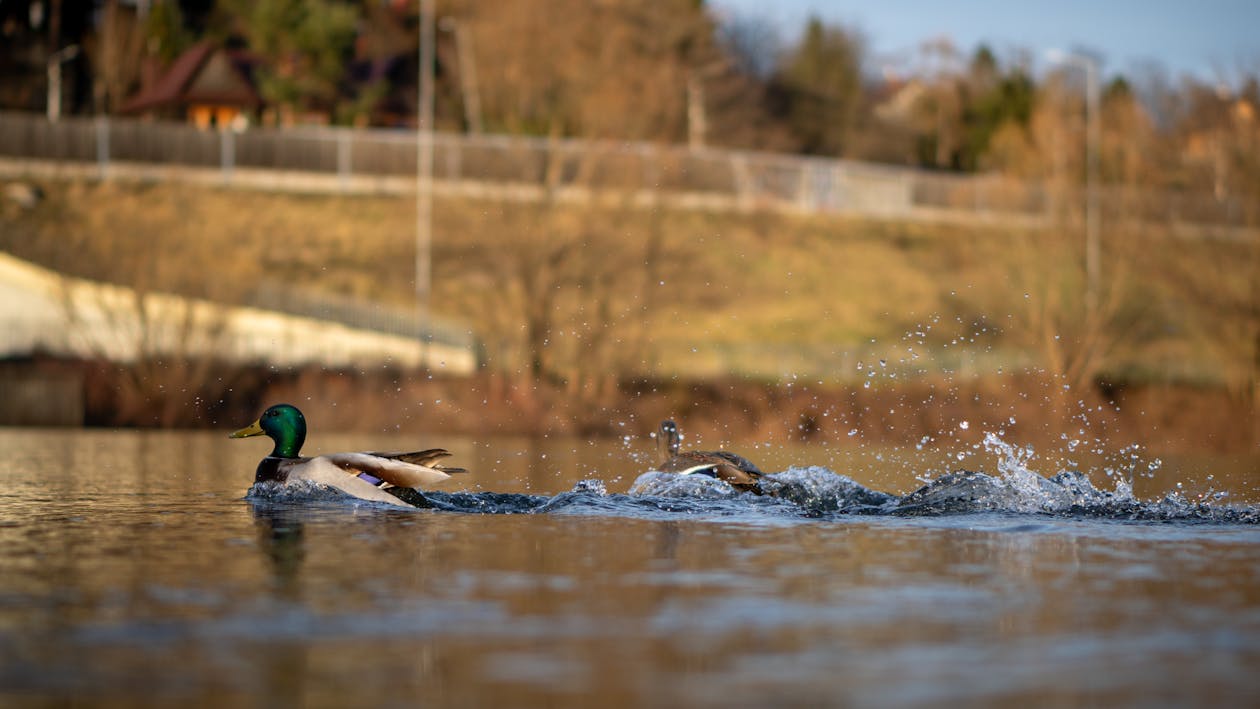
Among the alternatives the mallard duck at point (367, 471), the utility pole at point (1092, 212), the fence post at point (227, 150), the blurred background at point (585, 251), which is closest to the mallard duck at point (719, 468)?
the mallard duck at point (367, 471)

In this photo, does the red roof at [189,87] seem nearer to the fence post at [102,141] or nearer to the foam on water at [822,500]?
the fence post at [102,141]

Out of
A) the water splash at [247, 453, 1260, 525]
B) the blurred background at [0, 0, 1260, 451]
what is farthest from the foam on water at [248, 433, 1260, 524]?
the blurred background at [0, 0, 1260, 451]

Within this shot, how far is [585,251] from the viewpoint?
138ft

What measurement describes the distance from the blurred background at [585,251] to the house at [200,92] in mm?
205

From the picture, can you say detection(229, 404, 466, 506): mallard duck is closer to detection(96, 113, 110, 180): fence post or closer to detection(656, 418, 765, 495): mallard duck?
detection(656, 418, 765, 495): mallard duck

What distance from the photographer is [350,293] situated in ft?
179

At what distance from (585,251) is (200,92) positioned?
44.1 meters

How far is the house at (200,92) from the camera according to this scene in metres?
80.8

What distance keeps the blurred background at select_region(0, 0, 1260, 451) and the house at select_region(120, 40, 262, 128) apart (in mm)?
205

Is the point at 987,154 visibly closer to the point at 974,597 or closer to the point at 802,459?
the point at 802,459

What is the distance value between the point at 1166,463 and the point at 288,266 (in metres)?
35.6

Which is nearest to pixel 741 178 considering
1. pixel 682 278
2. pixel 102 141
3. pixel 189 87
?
pixel 682 278

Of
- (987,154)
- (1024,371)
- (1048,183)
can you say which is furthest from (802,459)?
(987,154)

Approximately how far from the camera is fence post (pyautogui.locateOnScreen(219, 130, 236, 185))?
6394cm
